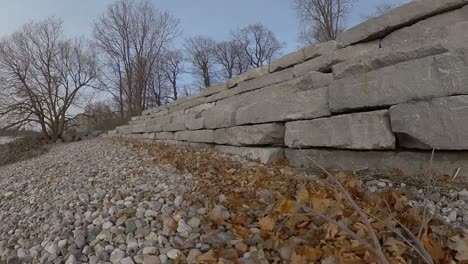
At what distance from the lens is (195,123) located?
6.68 meters

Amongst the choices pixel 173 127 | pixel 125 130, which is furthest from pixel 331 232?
pixel 125 130

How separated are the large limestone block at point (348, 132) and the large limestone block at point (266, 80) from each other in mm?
1462

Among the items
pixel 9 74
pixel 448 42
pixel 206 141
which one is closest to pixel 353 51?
pixel 448 42

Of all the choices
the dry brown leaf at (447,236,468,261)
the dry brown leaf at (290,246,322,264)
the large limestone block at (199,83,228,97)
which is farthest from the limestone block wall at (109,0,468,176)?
the large limestone block at (199,83,228,97)

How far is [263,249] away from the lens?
178cm

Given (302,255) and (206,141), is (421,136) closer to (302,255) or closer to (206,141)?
(302,255)

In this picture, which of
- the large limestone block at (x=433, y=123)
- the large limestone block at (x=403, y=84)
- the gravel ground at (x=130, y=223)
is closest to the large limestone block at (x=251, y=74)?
the large limestone block at (x=403, y=84)

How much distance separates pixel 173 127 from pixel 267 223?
679 cm

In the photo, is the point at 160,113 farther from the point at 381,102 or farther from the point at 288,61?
the point at 381,102

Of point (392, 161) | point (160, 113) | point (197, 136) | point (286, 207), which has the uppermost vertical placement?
point (160, 113)

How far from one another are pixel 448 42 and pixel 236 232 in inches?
96.5

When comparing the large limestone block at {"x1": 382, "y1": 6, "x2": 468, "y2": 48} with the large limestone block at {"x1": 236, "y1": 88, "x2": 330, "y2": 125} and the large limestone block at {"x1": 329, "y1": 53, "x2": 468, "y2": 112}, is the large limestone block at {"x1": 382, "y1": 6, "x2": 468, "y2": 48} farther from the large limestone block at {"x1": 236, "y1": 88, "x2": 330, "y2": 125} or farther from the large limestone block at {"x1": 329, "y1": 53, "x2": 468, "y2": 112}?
the large limestone block at {"x1": 236, "y1": 88, "x2": 330, "y2": 125}

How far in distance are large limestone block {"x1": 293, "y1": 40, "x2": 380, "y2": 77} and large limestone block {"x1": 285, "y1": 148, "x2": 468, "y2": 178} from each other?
1265 millimetres

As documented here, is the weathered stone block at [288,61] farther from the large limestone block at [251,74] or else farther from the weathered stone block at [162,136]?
the weathered stone block at [162,136]
